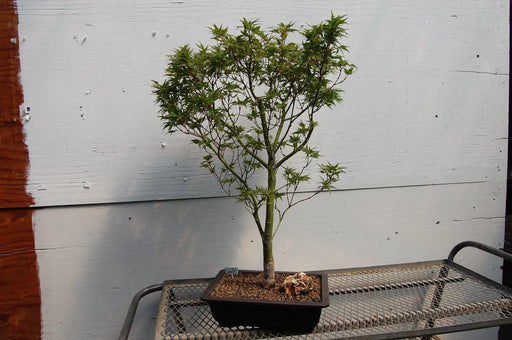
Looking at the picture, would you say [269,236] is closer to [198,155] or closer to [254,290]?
[254,290]

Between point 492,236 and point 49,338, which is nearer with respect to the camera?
point 49,338

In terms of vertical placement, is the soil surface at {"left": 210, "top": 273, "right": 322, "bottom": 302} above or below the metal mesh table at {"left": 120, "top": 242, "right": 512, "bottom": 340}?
above

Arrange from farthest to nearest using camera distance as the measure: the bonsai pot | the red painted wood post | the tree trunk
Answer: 1. the red painted wood post
2. the tree trunk
3. the bonsai pot

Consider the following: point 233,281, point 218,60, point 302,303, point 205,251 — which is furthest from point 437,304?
point 218,60

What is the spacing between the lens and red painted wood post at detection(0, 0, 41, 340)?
1297 mm

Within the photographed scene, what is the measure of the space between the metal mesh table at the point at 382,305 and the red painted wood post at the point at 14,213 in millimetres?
494

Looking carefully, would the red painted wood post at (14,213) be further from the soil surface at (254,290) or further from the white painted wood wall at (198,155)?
the soil surface at (254,290)

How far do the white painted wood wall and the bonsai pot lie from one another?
0.41m

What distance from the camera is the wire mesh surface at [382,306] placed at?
1.09m

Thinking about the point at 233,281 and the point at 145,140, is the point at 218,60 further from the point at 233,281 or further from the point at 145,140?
the point at 233,281

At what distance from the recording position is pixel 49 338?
138 cm

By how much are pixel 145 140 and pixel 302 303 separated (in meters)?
0.79

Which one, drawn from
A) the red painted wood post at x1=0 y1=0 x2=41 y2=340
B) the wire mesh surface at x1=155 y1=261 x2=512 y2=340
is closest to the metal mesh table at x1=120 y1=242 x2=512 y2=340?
the wire mesh surface at x1=155 y1=261 x2=512 y2=340

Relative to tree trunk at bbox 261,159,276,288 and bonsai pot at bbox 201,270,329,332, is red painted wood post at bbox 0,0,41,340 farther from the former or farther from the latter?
tree trunk at bbox 261,159,276,288
